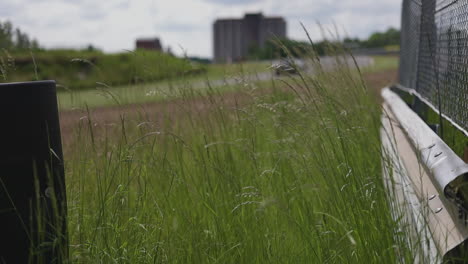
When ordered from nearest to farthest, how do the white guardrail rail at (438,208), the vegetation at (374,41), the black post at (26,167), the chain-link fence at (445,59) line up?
the white guardrail rail at (438,208), the black post at (26,167), the chain-link fence at (445,59), the vegetation at (374,41)

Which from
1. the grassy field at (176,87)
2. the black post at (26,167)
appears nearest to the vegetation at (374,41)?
the grassy field at (176,87)

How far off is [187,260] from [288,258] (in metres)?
0.38

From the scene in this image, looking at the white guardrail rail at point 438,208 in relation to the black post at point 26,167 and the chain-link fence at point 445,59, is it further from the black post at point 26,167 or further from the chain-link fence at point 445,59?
the black post at point 26,167

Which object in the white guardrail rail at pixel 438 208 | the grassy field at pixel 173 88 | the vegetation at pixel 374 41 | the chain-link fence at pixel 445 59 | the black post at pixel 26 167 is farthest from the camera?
the vegetation at pixel 374 41

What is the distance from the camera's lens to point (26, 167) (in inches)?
77.9

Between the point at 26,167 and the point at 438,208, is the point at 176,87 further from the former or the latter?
the point at 438,208

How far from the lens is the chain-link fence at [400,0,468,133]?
2376 mm

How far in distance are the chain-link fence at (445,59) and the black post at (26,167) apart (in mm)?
1430

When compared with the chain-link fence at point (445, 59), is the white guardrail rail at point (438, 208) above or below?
below

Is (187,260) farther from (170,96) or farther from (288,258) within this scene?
(170,96)

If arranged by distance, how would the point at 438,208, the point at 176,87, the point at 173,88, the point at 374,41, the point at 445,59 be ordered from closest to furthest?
the point at 438,208 < the point at 445,59 < the point at 173,88 < the point at 176,87 < the point at 374,41

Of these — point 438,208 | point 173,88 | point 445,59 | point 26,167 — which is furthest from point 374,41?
point 26,167

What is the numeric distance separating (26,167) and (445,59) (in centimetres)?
216

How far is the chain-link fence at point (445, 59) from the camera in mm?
2376
